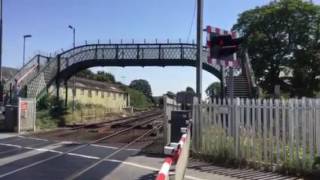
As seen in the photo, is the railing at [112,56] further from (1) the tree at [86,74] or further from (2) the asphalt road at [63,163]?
(1) the tree at [86,74]

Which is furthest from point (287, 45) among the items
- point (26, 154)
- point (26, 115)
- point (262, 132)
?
point (262, 132)

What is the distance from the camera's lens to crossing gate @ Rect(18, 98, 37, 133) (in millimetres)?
32156

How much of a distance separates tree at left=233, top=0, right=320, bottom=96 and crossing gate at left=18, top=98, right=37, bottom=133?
89.5 feet

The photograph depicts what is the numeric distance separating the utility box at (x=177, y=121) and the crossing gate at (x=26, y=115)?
51.1 ft

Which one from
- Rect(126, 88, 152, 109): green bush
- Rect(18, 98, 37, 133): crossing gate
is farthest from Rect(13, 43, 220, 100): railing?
Rect(126, 88, 152, 109): green bush

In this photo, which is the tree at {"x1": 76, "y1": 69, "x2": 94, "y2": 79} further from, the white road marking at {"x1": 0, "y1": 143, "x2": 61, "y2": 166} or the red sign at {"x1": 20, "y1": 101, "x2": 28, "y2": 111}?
the white road marking at {"x1": 0, "y1": 143, "x2": 61, "y2": 166}

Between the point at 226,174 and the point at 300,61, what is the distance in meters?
42.7

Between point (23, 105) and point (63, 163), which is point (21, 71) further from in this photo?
point (63, 163)

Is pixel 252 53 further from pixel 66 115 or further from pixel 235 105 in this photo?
pixel 235 105

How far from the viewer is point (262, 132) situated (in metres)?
14.9

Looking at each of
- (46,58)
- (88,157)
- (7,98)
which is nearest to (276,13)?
(46,58)

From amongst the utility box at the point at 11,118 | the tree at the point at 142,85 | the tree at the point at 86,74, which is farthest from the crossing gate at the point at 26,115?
the tree at the point at 142,85

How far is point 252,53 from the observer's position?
2231 inches

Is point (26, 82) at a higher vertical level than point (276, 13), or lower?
lower
